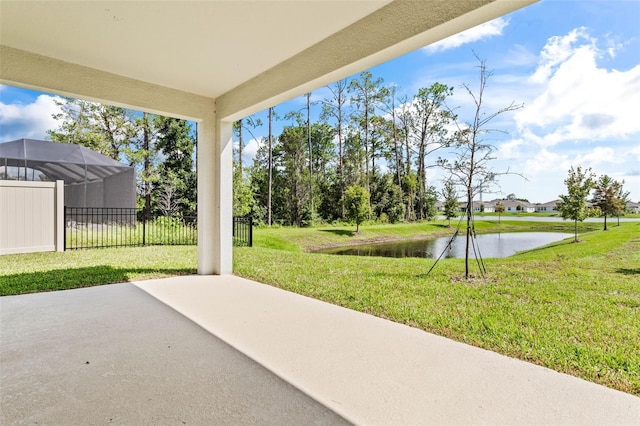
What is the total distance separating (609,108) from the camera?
9.32 feet

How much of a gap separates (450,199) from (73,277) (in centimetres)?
536

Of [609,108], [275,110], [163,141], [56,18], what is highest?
[275,110]

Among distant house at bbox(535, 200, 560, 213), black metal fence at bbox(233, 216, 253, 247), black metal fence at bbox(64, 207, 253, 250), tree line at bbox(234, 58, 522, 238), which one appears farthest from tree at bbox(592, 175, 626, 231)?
black metal fence at bbox(233, 216, 253, 247)

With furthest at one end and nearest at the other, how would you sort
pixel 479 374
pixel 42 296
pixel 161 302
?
pixel 42 296, pixel 161 302, pixel 479 374

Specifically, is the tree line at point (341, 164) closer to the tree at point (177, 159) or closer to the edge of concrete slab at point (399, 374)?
the tree at point (177, 159)

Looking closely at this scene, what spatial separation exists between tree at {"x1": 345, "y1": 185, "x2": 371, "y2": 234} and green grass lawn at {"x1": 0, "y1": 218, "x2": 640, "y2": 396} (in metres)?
4.57

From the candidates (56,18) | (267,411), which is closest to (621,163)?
(267,411)

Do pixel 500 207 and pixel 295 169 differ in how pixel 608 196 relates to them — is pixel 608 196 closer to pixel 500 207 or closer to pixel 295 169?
pixel 500 207

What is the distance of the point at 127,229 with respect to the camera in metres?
8.64

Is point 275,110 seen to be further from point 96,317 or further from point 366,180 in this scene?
point 96,317

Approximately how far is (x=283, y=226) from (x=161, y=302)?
308 inches

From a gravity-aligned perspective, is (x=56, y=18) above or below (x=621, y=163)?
above

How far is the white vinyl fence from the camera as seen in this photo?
233 inches

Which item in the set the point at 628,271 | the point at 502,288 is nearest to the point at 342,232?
the point at 502,288
